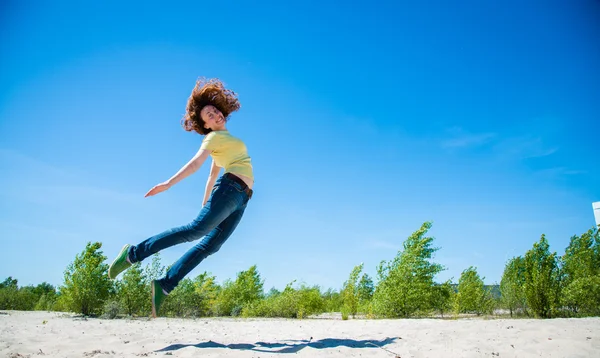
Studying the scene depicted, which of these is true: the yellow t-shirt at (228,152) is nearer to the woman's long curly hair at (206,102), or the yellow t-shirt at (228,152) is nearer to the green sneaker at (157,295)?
the woman's long curly hair at (206,102)

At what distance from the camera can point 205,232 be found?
349 centimetres

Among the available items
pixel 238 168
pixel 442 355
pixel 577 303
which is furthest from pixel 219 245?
pixel 577 303

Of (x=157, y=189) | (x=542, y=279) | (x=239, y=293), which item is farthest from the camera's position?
(x=239, y=293)

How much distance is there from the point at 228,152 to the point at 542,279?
349 inches

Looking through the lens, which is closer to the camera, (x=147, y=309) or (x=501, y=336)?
(x=501, y=336)

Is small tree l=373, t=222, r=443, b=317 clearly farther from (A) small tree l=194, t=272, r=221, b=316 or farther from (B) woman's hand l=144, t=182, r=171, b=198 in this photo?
(B) woman's hand l=144, t=182, r=171, b=198

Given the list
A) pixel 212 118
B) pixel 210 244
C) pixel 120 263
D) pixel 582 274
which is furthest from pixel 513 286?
pixel 120 263

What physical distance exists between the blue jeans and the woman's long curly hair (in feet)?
3.56

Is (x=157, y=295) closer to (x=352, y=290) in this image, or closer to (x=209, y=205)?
(x=209, y=205)

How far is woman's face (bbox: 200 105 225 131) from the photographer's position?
410cm

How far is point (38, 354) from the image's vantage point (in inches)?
129

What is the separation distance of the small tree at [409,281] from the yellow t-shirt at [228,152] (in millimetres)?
8568

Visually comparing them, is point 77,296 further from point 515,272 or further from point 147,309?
point 515,272

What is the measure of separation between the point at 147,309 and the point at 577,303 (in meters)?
12.3
